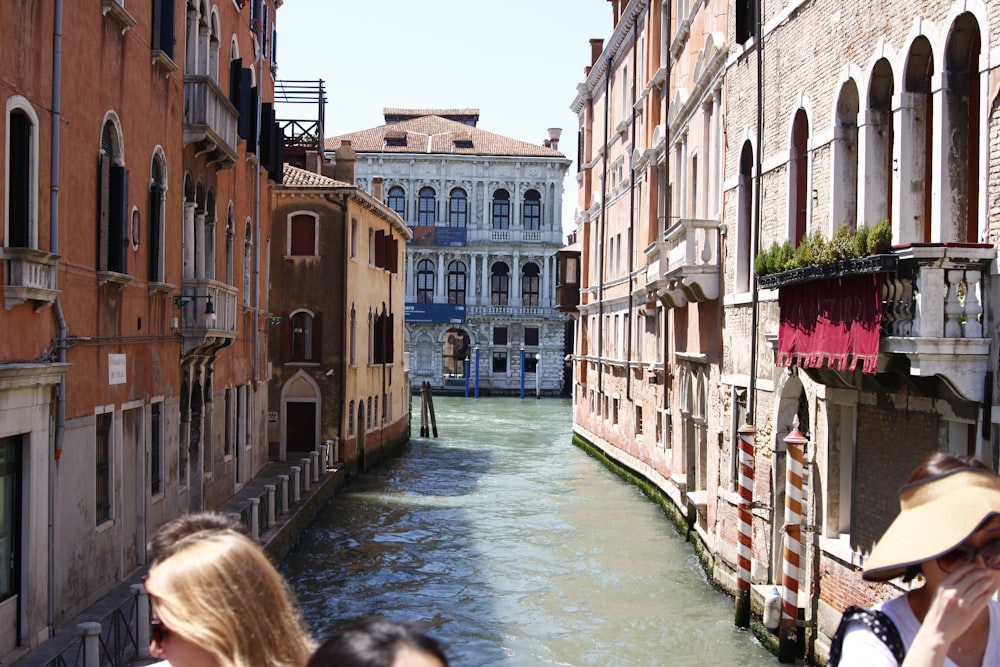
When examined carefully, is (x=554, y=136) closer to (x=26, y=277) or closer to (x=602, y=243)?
→ (x=602, y=243)

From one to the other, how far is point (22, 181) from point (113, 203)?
1.94 meters

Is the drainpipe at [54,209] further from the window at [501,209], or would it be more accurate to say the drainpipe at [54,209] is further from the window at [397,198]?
the window at [501,209]

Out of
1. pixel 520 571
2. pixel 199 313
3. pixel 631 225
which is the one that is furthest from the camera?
pixel 631 225

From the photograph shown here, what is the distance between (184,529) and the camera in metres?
2.07

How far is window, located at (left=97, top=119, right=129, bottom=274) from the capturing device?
29.8 feet

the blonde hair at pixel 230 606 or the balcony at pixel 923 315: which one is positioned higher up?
the balcony at pixel 923 315

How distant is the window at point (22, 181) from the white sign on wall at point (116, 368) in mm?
2038

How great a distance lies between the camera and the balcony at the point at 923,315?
611cm

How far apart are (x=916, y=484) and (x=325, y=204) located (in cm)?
1912

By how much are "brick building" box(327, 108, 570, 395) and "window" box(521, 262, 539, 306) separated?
0.14ft

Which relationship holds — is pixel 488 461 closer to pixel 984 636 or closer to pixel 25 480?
pixel 25 480

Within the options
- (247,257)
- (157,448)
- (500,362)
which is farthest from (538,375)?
(157,448)

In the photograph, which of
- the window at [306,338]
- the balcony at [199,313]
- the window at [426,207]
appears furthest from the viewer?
the window at [426,207]

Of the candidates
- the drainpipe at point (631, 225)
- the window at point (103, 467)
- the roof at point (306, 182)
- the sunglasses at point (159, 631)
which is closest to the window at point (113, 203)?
the window at point (103, 467)
